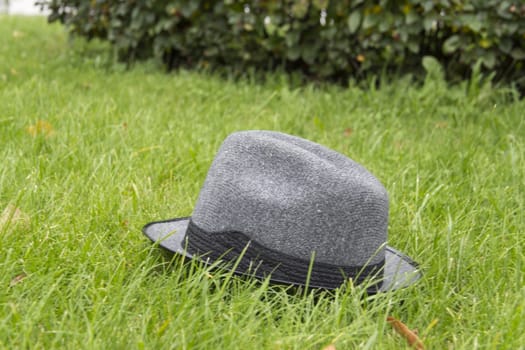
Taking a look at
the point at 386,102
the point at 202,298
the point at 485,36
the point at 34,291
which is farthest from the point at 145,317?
the point at 485,36

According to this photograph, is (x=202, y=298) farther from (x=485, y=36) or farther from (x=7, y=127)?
(x=485, y=36)

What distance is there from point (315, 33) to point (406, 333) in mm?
3051

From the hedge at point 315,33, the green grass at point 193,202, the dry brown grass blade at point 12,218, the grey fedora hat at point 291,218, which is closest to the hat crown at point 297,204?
the grey fedora hat at point 291,218

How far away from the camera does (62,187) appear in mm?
2301

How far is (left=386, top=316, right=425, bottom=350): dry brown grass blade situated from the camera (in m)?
1.57

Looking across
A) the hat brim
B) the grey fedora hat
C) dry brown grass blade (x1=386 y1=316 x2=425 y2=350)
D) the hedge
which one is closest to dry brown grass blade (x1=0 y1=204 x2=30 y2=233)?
the hat brim

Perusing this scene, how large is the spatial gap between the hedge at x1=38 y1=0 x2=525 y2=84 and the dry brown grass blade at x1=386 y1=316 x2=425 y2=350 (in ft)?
7.88

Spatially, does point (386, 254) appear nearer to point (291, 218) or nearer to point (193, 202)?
point (291, 218)

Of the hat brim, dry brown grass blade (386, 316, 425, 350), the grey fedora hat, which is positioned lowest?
dry brown grass blade (386, 316, 425, 350)

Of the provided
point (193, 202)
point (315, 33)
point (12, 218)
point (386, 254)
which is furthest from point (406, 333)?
point (315, 33)

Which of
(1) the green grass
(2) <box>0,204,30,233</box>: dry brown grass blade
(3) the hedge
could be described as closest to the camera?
(1) the green grass

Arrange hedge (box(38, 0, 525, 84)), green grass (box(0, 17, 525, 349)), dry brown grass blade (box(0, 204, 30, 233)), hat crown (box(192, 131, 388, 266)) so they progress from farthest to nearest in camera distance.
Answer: hedge (box(38, 0, 525, 84)), dry brown grass blade (box(0, 204, 30, 233)), hat crown (box(192, 131, 388, 266)), green grass (box(0, 17, 525, 349))

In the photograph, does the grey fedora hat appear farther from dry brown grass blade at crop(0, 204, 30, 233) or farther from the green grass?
dry brown grass blade at crop(0, 204, 30, 233)

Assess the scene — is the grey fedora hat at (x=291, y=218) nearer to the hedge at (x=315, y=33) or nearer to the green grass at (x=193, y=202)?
the green grass at (x=193, y=202)
